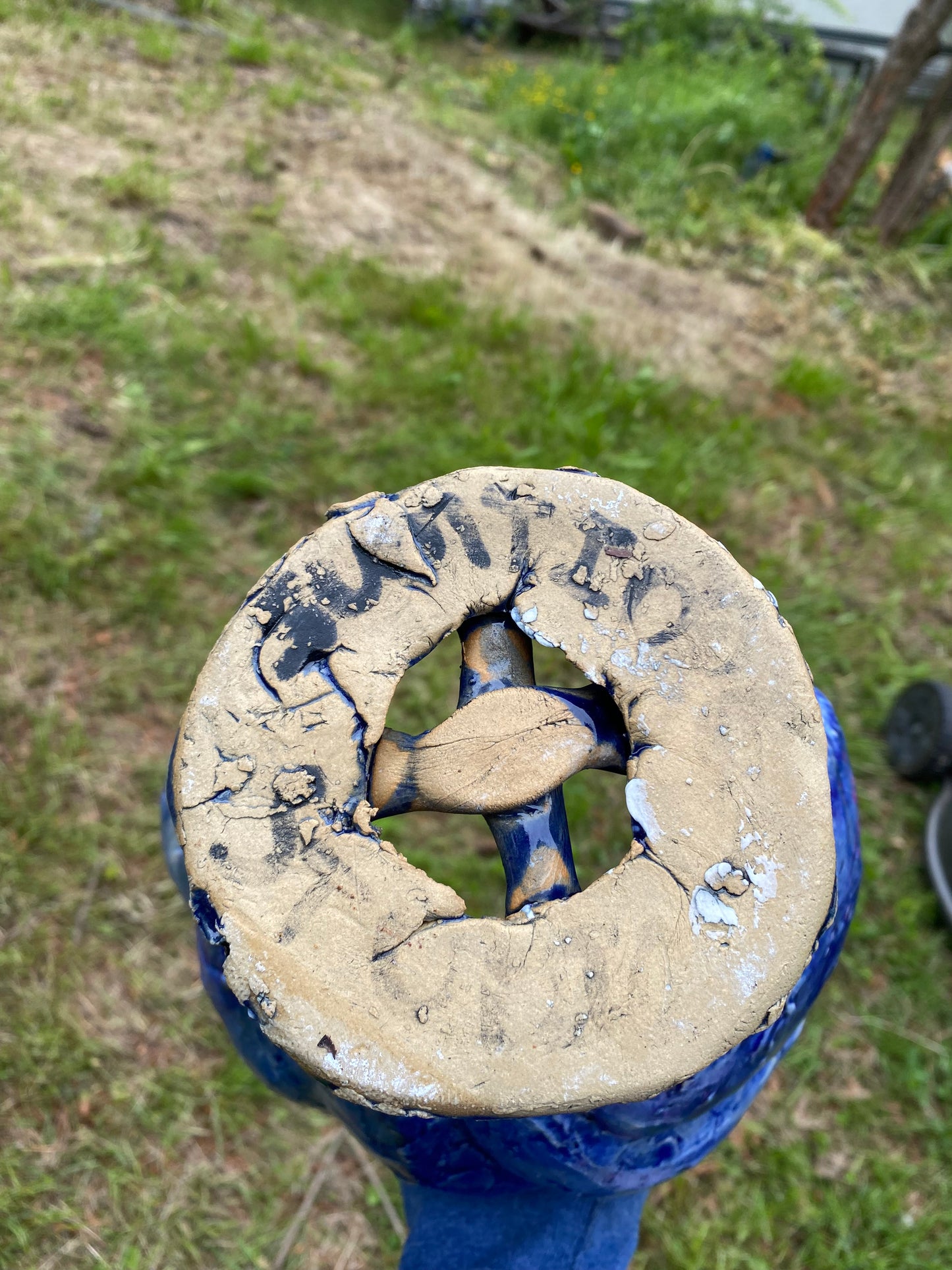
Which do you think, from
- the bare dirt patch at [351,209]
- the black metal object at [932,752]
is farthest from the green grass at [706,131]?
the black metal object at [932,752]

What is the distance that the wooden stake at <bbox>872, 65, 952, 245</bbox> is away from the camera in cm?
417

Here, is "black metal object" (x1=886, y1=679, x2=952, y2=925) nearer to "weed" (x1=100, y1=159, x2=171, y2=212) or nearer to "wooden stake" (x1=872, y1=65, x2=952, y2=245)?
"wooden stake" (x1=872, y1=65, x2=952, y2=245)

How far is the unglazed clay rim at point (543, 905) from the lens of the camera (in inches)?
32.0

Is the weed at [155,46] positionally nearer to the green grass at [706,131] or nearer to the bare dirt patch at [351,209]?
the bare dirt patch at [351,209]

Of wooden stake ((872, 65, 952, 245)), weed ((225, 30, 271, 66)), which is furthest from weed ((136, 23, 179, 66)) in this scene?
wooden stake ((872, 65, 952, 245))

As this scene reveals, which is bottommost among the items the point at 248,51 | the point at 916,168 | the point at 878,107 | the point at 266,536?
the point at 266,536

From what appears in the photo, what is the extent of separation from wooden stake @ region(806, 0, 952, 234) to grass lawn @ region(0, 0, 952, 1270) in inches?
14.5

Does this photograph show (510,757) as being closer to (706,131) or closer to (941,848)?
(941,848)

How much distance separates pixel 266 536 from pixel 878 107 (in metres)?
4.04

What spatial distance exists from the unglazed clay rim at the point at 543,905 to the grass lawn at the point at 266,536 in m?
1.37

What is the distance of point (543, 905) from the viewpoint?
35.0 inches

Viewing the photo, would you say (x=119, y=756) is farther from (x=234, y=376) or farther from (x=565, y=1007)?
(x=565, y=1007)

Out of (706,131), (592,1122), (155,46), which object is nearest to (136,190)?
(155,46)

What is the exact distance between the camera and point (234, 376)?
9.86 ft
